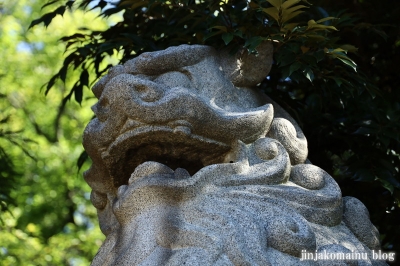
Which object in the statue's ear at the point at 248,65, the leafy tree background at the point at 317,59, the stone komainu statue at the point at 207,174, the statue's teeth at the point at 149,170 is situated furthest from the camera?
the leafy tree background at the point at 317,59

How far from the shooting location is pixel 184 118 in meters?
3.39

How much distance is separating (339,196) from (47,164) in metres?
7.10

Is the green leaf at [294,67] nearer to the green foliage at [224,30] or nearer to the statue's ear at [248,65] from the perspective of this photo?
the green foliage at [224,30]

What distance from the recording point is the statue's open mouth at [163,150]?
11.2 feet

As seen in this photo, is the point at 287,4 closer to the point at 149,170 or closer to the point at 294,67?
the point at 294,67

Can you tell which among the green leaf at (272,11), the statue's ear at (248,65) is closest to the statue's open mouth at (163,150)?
the statue's ear at (248,65)

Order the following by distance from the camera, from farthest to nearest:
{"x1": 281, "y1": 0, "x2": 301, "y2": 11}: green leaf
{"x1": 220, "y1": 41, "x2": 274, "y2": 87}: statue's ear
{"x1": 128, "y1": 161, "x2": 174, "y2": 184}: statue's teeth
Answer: {"x1": 220, "y1": 41, "x2": 274, "y2": 87}: statue's ear
{"x1": 281, "y1": 0, "x2": 301, "y2": 11}: green leaf
{"x1": 128, "y1": 161, "x2": 174, "y2": 184}: statue's teeth

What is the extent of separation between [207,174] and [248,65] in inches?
27.3

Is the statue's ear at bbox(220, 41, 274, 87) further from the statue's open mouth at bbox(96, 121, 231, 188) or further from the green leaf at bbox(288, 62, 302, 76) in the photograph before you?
the statue's open mouth at bbox(96, 121, 231, 188)

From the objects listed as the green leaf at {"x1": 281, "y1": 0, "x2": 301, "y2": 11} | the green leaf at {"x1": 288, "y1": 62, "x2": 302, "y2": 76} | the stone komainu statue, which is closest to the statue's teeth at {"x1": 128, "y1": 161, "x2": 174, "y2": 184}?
the stone komainu statue

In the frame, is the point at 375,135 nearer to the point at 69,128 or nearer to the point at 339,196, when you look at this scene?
the point at 339,196

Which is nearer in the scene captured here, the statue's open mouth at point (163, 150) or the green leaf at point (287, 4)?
the statue's open mouth at point (163, 150)

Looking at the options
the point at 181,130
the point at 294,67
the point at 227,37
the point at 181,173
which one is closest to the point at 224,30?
the point at 227,37

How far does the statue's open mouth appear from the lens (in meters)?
3.40
